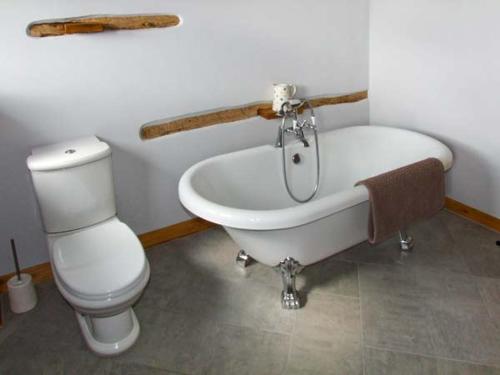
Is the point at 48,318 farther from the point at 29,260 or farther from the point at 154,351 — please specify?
the point at 154,351

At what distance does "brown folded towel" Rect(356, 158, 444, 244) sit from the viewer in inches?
77.9

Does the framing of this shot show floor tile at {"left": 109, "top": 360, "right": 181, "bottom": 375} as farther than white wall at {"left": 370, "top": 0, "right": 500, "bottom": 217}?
No

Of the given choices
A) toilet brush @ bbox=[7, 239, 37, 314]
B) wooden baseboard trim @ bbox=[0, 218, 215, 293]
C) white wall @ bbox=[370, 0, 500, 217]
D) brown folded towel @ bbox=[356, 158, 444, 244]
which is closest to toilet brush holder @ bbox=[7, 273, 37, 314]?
toilet brush @ bbox=[7, 239, 37, 314]

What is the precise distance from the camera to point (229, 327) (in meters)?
2.06

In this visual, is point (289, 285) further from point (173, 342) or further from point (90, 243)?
point (90, 243)

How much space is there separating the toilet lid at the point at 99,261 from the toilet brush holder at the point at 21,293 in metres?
0.40

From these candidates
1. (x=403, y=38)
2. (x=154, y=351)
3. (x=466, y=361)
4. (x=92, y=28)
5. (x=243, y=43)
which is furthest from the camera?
(x=403, y=38)

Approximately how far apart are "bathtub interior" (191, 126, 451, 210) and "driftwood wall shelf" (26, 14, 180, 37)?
0.81 metres

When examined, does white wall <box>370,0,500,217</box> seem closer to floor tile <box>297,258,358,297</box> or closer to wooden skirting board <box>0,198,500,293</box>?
wooden skirting board <box>0,198,500,293</box>

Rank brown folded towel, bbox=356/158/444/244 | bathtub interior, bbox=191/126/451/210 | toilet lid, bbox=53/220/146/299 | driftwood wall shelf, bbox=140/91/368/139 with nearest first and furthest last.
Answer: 1. toilet lid, bbox=53/220/146/299
2. brown folded towel, bbox=356/158/444/244
3. bathtub interior, bbox=191/126/451/210
4. driftwood wall shelf, bbox=140/91/368/139

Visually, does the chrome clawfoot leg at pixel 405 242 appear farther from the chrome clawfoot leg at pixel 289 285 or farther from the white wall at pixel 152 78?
the white wall at pixel 152 78

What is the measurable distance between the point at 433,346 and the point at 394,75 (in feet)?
6.19

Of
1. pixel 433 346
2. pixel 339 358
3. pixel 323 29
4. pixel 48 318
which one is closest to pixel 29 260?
pixel 48 318

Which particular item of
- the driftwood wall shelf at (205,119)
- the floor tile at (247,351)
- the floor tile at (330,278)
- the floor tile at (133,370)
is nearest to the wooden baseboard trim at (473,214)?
the floor tile at (330,278)
